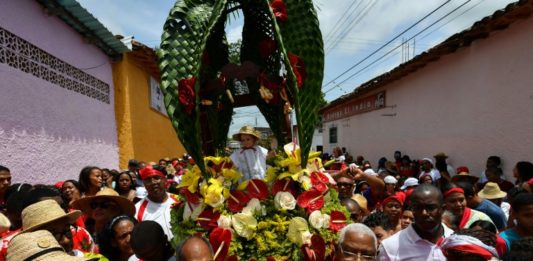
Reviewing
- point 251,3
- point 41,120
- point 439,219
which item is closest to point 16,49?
point 41,120

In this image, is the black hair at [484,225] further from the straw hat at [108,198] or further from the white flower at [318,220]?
the straw hat at [108,198]

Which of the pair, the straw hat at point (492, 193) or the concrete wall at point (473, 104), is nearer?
the straw hat at point (492, 193)

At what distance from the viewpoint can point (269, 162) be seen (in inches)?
107

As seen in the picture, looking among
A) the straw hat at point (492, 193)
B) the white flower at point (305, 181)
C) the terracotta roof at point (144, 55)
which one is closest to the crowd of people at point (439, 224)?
the straw hat at point (492, 193)

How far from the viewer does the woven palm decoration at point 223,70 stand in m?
2.47

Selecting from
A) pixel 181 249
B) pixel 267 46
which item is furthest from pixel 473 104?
pixel 181 249

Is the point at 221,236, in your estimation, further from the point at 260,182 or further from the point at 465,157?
the point at 465,157

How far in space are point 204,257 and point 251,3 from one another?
1860 millimetres

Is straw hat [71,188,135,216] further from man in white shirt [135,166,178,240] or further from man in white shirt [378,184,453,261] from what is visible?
man in white shirt [378,184,453,261]

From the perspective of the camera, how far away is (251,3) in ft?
9.78

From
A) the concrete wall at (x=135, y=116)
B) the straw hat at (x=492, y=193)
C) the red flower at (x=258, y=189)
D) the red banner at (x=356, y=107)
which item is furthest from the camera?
the red banner at (x=356, y=107)

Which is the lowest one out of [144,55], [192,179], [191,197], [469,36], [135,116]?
[191,197]

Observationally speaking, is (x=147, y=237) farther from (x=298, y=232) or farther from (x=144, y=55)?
(x=144, y=55)

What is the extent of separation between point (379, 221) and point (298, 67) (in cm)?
174
